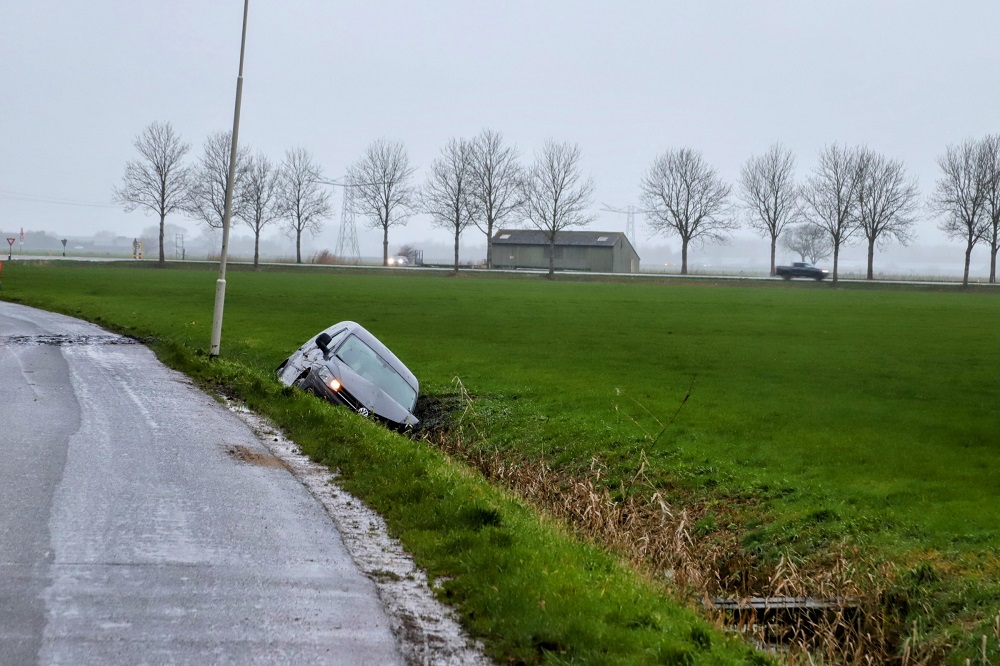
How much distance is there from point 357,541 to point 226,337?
19.2 meters

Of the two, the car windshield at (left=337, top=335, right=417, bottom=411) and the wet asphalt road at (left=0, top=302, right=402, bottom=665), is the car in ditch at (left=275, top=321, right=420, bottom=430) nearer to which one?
the car windshield at (left=337, top=335, right=417, bottom=411)

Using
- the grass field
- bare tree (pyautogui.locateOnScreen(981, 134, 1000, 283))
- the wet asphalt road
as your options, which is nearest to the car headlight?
the grass field

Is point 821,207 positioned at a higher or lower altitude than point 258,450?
higher

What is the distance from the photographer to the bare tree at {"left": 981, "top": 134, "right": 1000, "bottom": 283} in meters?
78.8

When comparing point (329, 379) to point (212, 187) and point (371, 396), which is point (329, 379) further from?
point (212, 187)

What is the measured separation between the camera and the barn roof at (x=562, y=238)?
113m

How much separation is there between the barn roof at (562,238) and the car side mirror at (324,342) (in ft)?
312

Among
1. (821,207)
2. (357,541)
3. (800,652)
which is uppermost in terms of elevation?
(821,207)

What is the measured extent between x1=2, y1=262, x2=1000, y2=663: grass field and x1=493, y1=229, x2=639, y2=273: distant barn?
74030 millimetres

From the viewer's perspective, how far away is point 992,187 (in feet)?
259

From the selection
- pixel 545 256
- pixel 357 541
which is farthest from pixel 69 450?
pixel 545 256

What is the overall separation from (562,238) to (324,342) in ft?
328

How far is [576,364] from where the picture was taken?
72.8 ft

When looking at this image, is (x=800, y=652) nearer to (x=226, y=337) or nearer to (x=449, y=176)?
(x=226, y=337)
